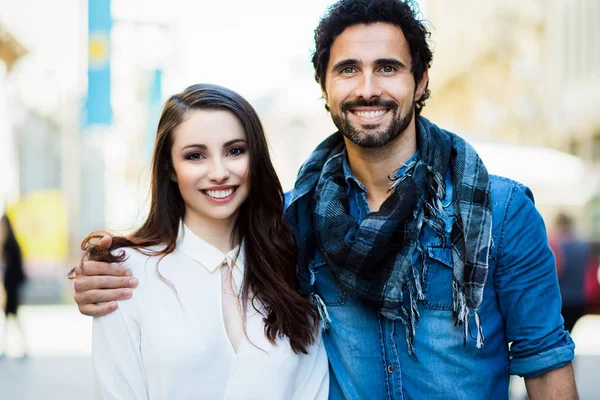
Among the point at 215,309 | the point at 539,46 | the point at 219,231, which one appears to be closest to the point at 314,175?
the point at 219,231

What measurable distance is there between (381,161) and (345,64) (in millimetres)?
420

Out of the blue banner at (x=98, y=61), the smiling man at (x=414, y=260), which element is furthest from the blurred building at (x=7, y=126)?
the smiling man at (x=414, y=260)

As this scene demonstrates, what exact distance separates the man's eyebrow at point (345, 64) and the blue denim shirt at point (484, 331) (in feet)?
2.03

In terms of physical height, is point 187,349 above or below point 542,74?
above

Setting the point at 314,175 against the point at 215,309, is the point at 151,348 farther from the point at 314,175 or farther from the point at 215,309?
the point at 314,175

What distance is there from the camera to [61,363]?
28.9ft

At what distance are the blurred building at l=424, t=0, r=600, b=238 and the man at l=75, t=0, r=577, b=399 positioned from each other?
17.9 m

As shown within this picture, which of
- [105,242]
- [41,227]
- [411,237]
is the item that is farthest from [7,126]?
[411,237]

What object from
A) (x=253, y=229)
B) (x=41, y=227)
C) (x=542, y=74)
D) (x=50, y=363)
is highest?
(x=253, y=229)

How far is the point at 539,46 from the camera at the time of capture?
77.2 feet

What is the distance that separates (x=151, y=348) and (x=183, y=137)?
797mm

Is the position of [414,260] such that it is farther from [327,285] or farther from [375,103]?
[375,103]

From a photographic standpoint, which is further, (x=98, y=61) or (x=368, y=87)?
(x=98, y=61)

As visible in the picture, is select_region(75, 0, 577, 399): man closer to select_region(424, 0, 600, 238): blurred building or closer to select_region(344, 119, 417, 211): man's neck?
select_region(344, 119, 417, 211): man's neck
